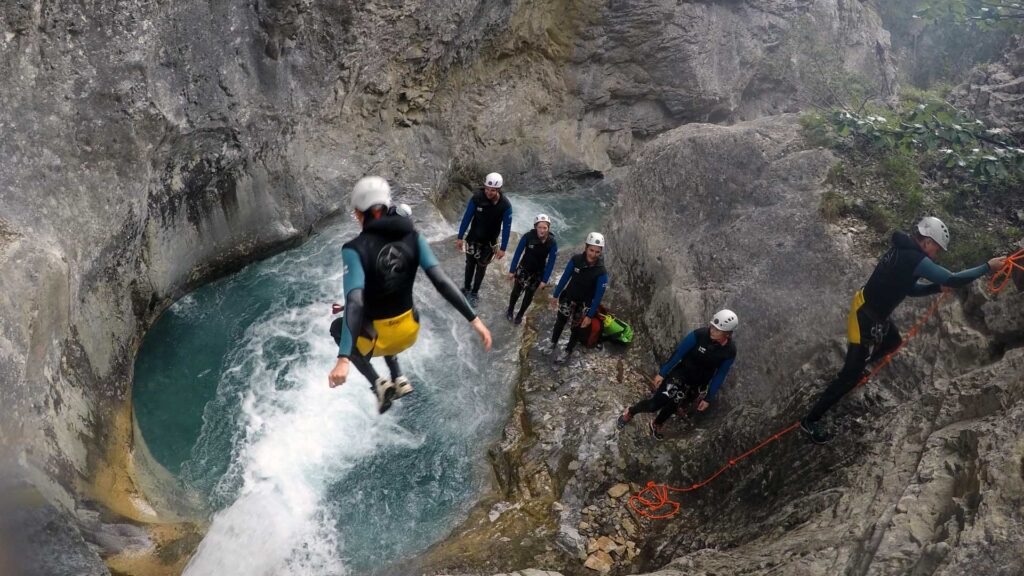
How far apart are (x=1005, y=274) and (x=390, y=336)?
5.86m

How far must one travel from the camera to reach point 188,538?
625cm

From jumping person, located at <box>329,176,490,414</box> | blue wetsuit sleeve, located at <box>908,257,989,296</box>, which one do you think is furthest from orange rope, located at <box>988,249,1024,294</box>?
jumping person, located at <box>329,176,490,414</box>

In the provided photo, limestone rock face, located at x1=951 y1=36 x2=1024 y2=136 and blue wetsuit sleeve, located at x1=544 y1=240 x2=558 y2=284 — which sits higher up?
limestone rock face, located at x1=951 y1=36 x2=1024 y2=136

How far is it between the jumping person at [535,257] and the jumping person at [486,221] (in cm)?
43

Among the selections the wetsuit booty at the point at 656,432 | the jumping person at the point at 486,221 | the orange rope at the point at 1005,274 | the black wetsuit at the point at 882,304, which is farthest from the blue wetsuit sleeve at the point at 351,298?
the orange rope at the point at 1005,274

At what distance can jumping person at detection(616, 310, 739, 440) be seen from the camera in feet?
22.0

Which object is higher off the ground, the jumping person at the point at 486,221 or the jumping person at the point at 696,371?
the jumping person at the point at 486,221

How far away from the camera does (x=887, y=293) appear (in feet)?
20.0

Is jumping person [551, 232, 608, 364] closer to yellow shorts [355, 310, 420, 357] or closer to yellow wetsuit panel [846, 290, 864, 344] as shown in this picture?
yellow wetsuit panel [846, 290, 864, 344]

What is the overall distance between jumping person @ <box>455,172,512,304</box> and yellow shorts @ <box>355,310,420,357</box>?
11.7 feet

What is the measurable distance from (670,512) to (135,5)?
28.0 feet

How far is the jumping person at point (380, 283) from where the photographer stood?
4.73 meters

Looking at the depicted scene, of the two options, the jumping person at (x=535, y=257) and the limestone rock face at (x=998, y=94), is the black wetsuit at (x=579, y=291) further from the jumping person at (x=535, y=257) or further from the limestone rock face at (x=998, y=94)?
the limestone rock face at (x=998, y=94)

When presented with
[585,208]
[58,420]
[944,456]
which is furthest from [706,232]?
[58,420]
